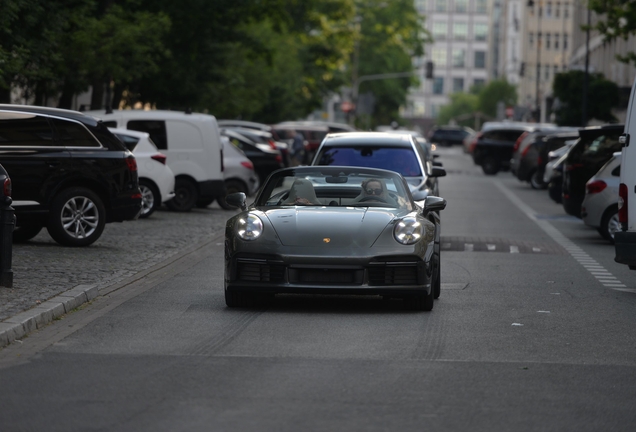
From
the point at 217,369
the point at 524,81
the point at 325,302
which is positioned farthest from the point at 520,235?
the point at 524,81

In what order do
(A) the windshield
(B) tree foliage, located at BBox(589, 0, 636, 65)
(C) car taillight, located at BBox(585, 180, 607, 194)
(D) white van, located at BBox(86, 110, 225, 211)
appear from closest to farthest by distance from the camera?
(A) the windshield < (C) car taillight, located at BBox(585, 180, 607, 194) < (D) white van, located at BBox(86, 110, 225, 211) < (B) tree foliage, located at BBox(589, 0, 636, 65)

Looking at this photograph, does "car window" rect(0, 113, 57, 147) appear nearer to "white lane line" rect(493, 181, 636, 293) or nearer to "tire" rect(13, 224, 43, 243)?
"tire" rect(13, 224, 43, 243)

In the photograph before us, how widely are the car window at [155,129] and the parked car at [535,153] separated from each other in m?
16.8

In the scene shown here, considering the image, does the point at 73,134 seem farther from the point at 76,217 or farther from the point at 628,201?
the point at 628,201

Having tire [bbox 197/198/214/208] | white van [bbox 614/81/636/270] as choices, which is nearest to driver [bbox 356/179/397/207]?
white van [bbox 614/81/636/270]

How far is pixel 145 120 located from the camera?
2453cm

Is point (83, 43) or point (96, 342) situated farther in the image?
point (83, 43)

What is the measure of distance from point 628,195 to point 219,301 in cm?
427

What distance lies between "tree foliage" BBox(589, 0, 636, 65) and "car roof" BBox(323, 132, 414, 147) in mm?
18361

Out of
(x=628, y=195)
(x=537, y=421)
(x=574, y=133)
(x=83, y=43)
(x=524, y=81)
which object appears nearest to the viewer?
(x=537, y=421)

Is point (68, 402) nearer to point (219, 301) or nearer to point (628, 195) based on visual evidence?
point (219, 301)

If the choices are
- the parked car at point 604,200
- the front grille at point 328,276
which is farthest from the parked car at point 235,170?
the front grille at point 328,276

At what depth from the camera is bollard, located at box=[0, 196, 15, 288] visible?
12.0m

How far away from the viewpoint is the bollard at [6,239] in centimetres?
1203
